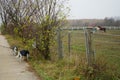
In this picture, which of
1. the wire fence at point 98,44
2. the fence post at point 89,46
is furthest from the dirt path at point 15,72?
the fence post at point 89,46

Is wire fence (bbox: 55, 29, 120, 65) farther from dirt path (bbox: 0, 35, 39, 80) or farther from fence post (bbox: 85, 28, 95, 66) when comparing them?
dirt path (bbox: 0, 35, 39, 80)

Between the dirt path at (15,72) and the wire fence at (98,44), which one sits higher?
the wire fence at (98,44)

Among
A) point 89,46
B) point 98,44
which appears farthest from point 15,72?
point 98,44

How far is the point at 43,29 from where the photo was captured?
1342cm

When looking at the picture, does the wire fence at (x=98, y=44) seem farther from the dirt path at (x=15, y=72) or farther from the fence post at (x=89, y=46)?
the dirt path at (x=15, y=72)

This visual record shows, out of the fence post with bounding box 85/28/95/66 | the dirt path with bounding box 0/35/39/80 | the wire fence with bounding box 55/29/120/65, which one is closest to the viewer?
the fence post with bounding box 85/28/95/66

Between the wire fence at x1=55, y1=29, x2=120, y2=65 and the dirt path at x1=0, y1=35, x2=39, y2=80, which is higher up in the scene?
the wire fence at x1=55, y1=29, x2=120, y2=65

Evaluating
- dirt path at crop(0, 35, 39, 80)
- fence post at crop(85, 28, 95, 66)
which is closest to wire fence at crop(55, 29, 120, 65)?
fence post at crop(85, 28, 95, 66)

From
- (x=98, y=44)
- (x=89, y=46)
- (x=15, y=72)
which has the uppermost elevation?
(x=89, y=46)

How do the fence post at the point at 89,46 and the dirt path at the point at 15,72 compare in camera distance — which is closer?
the fence post at the point at 89,46

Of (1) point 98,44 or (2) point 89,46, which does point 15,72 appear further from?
(1) point 98,44

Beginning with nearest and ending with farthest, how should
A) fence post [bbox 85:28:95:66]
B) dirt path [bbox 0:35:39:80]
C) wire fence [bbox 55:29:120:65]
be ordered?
fence post [bbox 85:28:95:66], wire fence [bbox 55:29:120:65], dirt path [bbox 0:35:39:80]

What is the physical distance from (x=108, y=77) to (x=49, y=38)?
5281 mm

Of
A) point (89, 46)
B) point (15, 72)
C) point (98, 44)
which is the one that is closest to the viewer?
point (89, 46)
